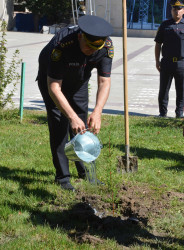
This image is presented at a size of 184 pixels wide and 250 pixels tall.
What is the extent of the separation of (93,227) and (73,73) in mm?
1383

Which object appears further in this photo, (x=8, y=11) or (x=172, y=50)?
(x=8, y=11)

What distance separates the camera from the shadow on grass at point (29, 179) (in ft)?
13.5

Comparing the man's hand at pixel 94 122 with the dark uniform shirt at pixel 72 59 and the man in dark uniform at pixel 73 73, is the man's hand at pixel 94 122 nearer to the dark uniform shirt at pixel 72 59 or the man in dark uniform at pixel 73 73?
the man in dark uniform at pixel 73 73

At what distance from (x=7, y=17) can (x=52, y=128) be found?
34611 mm

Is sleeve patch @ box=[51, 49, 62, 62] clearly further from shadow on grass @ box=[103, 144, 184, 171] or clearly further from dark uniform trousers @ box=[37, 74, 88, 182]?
shadow on grass @ box=[103, 144, 184, 171]

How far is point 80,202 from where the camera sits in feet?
12.7

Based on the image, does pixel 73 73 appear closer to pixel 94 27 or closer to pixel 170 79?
pixel 94 27

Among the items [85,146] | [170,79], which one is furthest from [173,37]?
[85,146]

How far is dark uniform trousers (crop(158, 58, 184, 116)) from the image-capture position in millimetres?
7746

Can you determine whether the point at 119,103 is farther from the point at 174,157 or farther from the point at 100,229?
the point at 100,229

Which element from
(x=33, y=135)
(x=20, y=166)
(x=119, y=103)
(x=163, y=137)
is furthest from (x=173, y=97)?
(x=20, y=166)

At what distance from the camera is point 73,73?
3.78m

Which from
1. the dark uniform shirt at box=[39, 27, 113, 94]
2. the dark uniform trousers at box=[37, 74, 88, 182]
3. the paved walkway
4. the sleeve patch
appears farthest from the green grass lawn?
the paved walkway

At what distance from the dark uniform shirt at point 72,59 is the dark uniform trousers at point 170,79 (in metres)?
4.17
